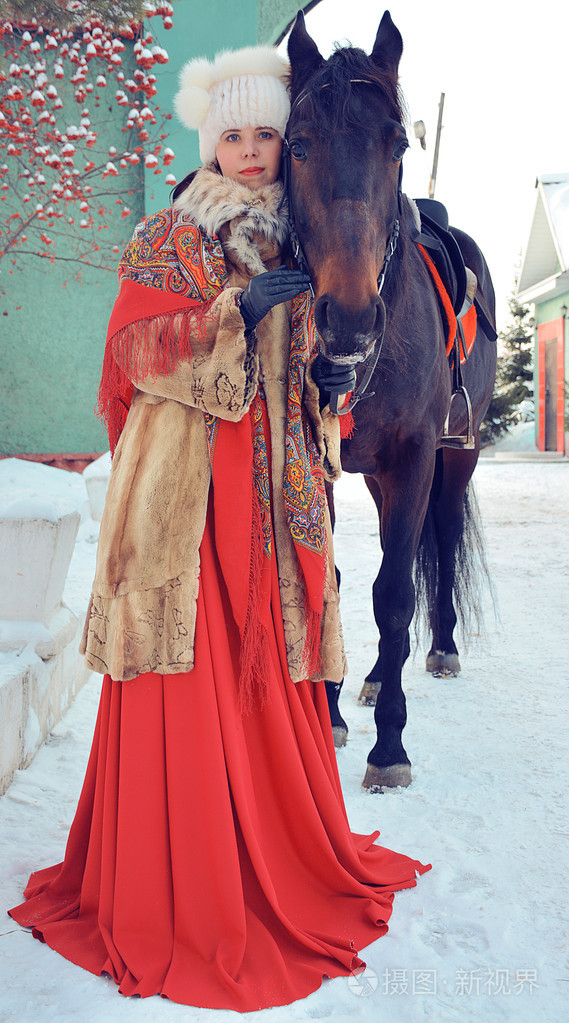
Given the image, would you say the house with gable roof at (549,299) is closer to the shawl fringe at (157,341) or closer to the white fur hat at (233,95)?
the white fur hat at (233,95)

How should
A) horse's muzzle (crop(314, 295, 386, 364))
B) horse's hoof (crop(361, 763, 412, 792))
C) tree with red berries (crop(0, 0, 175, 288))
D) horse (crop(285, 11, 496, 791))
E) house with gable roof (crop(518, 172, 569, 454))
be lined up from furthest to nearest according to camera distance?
house with gable roof (crop(518, 172, 569, 454)) < tree with red berries (crop(0, 0, 175, 288)) < horse's hoof (crop(361, 763, 412, 792)) < horse (crop(285, 11, 496, 791)) < horse's muzzle (crop(314, 295, 386, 364))

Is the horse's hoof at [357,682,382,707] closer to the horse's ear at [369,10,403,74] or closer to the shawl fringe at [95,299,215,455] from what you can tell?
the shawl fringe at [95,299,215,455]

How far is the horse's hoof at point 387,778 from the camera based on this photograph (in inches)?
98.2

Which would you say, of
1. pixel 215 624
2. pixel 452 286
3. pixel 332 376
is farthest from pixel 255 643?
pixel 452 286

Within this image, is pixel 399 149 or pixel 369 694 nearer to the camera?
pixel 399 149

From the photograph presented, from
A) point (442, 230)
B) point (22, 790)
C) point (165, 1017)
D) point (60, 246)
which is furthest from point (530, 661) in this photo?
point (60, 246)

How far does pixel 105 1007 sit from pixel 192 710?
1.85ft

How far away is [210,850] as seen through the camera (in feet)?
5.14

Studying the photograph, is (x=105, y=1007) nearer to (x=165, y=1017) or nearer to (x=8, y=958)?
(x=165, y=1017)

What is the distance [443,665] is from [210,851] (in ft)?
7.79

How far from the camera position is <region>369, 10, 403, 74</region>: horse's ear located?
1.98 meters

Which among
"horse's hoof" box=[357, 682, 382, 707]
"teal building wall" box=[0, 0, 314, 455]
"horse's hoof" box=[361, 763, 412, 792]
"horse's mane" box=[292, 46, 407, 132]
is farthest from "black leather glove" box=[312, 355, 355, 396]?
"teal building wall" box=[0, 0, 314, 455]

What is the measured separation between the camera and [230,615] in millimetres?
1708

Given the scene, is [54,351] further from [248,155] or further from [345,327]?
[345,327]
